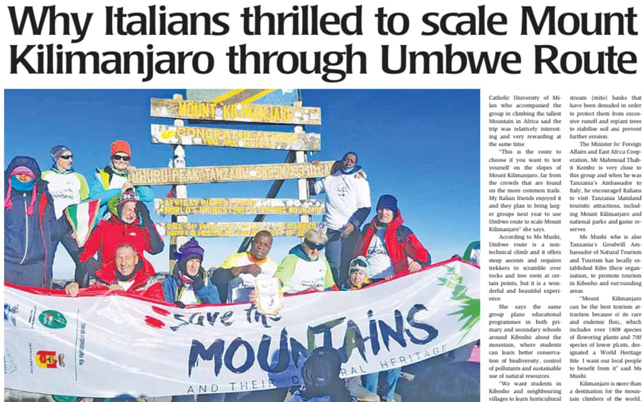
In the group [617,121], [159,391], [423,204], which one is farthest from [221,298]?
[617,121]

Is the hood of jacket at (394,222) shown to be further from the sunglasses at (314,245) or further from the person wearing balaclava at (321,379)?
the person wearing balaclava at (321,379)

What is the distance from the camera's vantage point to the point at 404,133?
467cm

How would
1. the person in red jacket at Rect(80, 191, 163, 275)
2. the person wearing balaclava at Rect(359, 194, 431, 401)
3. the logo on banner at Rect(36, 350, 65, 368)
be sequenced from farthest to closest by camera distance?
the person wearing balaclava at Rect(359, 194, 431, 401) → the person in red jacket at Rect(80, 191, 163, 275) → the logo on banner at Rect(36, 350, 65, 368)

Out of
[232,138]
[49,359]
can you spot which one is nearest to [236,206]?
[232,138]

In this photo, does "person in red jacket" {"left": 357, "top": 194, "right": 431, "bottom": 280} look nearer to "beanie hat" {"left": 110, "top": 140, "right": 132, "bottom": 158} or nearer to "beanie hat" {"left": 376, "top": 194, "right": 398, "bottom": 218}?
"beanie hat" {"left": 376, "top": 194, "right": 398, "bottom": 218}

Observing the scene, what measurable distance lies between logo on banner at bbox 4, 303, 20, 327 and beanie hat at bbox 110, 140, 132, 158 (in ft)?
4.64

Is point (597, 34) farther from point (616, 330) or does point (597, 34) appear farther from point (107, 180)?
point (107, 180)

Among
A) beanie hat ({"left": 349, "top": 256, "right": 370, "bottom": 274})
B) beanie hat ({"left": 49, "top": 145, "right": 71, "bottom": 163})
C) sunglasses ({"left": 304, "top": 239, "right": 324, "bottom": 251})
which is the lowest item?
beanie hat ({"left": 349, "top": 256, "right": 370, "bottom": 274})

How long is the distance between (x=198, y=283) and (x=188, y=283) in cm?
8

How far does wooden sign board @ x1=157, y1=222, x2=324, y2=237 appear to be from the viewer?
179 inches

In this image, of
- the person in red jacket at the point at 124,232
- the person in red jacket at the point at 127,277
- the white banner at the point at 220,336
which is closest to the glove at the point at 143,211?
the person in red jacket at the point at 124,232

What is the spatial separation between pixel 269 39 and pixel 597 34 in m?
2.59

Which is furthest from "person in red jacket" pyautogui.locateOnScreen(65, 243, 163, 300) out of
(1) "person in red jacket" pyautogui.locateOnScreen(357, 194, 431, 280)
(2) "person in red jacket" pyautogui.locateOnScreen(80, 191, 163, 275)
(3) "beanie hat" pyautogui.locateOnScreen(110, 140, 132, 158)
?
(1) "person in red jacket" pyautogui.locateOnScreen(357, 194, 431, 280)

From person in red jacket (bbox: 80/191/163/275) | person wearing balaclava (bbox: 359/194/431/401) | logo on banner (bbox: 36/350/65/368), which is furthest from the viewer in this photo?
person wearing balaclava (bbox: 359/194/431/401)
